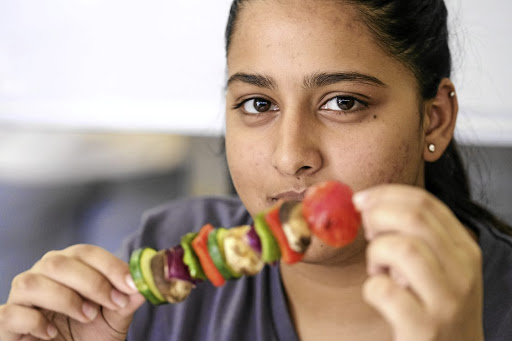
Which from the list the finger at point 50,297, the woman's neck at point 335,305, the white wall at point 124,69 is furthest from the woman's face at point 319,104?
the white wall at point 124,69

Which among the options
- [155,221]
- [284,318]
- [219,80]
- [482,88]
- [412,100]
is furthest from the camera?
[219,80]

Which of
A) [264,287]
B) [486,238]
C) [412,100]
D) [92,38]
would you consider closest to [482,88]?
[486,238]

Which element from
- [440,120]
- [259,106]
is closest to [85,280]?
[259,106]

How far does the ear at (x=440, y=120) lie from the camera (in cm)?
122

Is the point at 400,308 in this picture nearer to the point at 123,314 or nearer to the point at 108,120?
the point at 123,314

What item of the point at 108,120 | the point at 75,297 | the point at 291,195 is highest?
the point at 108,120

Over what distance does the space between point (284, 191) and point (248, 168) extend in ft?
0.32

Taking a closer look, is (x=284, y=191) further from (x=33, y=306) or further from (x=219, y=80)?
(x=219, y=80)

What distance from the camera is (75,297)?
97 cm

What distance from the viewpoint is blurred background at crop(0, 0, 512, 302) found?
219 cm

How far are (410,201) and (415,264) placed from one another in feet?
0.26

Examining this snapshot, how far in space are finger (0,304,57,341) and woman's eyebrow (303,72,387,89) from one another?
614 millimetres

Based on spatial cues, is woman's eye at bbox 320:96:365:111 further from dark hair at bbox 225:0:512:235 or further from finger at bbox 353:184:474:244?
finger at bbox 353:184:474:244

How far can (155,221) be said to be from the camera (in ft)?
5.20
